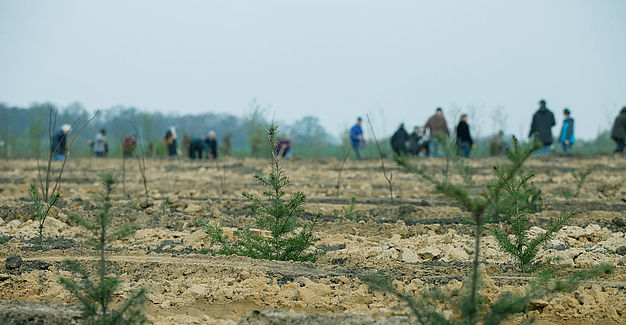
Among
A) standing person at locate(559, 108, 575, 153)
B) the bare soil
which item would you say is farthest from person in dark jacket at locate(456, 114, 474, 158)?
the bare soil

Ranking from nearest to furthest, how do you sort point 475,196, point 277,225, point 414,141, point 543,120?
point 475,196
point 277,225
point 543,120
point 414,141

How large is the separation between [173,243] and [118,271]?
1.37 m

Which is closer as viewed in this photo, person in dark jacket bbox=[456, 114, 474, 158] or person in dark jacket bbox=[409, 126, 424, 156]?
person in dark jacket bbox=[456, 114, 474, 158]

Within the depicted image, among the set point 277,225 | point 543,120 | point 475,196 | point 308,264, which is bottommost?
point 308,264

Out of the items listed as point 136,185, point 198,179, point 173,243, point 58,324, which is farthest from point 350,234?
point 198,179

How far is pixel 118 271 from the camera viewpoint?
14.6 feet

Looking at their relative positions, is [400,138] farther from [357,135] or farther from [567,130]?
[567,130]

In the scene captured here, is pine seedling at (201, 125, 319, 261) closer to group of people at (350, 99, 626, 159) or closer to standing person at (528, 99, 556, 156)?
group of people at (350, 99, 626, 159)

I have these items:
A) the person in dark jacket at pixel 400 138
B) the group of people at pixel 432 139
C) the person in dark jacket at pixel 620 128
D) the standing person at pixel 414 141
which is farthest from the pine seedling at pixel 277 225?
the person in dark jacket at pixel 620 128

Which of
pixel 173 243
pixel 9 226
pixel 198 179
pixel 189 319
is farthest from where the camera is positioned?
pixel 198 179

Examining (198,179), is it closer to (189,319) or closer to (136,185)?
(136,185)

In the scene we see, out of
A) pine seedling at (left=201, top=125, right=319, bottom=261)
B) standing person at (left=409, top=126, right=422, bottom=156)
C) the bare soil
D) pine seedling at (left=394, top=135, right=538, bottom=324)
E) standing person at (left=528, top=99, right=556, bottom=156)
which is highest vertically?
standing person at (left=528, top=99, right=556, bottom=156)

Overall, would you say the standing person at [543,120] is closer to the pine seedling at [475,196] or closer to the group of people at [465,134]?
the group of people at [465,134]

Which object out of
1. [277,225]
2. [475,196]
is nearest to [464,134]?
[277,225]
